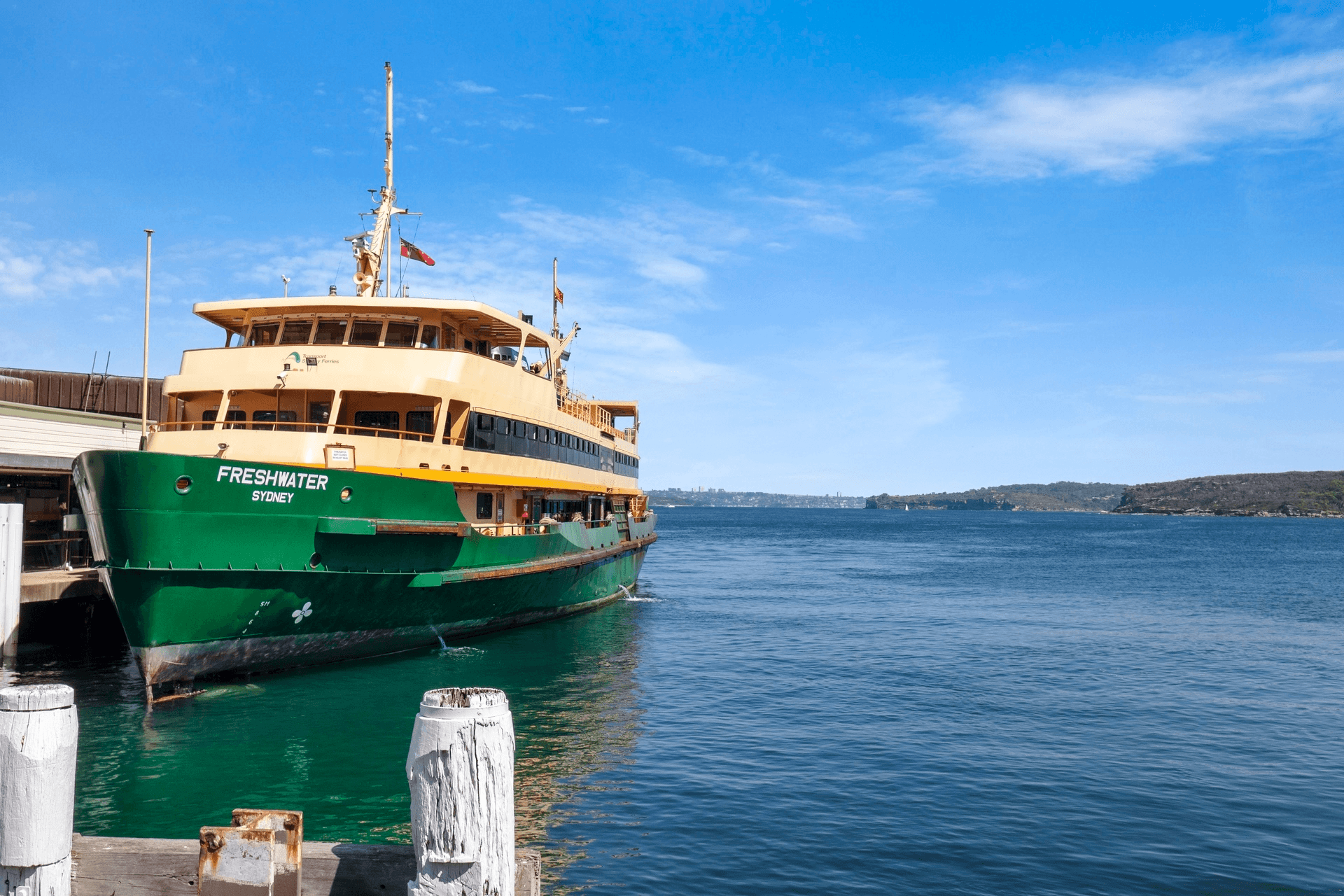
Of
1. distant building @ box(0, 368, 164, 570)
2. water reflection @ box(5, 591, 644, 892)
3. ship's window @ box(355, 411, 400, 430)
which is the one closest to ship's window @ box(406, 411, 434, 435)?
ship's window @ box(355, 411, 400, 430)

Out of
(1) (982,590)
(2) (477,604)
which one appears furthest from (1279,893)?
(1) (982,590)

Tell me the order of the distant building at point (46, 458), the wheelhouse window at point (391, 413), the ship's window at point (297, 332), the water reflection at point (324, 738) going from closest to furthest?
the water reflection at point (324, 738) < the wheelhouse window at point (391, 413) < the ship's window at point (297, 332) < the distant building at point (46, 458)

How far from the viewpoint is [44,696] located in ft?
16.7

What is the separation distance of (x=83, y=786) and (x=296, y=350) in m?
10.0

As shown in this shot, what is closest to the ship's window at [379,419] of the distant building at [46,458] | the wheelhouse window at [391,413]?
the wheelhouse window at [391,413]

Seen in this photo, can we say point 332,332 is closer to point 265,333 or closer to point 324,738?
point 265,333

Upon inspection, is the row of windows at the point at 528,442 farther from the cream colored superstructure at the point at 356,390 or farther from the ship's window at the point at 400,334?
the ship's window at the point at 400,334

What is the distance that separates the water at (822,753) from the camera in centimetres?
977

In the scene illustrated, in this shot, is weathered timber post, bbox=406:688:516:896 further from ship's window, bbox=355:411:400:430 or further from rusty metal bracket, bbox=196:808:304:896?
ship's window, bbox=355:411:400:430

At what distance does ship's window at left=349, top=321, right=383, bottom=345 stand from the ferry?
35 millimetres

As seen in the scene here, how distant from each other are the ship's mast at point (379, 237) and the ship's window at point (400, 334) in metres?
2.37

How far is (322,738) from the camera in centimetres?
1338

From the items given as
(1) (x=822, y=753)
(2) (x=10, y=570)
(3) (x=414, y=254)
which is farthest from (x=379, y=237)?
(1) (x=822, y=753)

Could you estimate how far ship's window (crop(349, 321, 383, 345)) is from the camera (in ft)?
66.5
